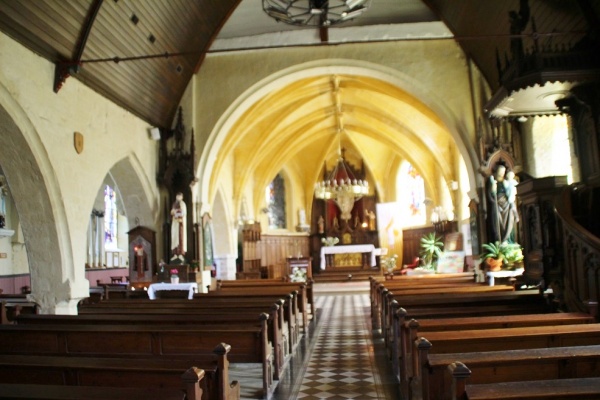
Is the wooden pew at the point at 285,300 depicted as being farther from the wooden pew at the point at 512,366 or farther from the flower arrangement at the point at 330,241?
the flower arrangement at the point at 330,241

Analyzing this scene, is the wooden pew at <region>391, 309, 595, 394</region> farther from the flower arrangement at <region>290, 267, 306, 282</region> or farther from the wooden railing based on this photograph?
the flower arrangement at <region>290, 267, 306, 282</region>

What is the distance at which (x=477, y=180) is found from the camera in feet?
42.5

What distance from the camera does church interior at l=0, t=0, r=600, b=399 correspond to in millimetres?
5066

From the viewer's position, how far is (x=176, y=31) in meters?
11.3

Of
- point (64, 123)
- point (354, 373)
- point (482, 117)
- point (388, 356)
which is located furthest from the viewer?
point (482, 117)

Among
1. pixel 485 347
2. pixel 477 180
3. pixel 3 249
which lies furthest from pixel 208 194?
pixel 485 347

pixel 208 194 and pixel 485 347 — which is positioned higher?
pixel 208 194

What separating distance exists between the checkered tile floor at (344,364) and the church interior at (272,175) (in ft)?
0.19

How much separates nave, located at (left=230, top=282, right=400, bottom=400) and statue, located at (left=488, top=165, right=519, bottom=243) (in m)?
3.72

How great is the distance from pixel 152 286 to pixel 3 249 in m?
5.63

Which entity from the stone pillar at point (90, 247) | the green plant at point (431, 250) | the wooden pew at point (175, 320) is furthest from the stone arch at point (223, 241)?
the wooden pew at point (175, 320)

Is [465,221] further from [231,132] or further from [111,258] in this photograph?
[111,258]

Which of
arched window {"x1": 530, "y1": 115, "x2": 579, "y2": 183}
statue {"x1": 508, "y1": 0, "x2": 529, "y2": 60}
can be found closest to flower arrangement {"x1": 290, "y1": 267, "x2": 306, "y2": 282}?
arched window {"x1": 530, "y1": 115, "x2": 579, "y2": 183}

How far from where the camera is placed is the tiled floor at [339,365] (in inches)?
213
